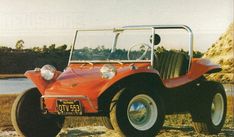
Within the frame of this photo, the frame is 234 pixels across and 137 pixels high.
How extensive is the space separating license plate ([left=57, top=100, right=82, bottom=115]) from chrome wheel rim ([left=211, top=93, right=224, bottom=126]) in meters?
1.93

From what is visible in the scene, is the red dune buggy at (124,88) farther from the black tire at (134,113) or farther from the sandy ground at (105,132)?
the sandy ground at (105,132)

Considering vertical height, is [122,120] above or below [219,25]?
below

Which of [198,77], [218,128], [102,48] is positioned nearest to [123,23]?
[102,48]

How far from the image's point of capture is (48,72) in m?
7.66

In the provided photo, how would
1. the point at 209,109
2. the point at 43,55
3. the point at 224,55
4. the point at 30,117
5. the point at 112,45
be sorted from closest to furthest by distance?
the point at 30,117
the point at 209,109
the point at 112,45
the point at 224,55
the point at 43,55

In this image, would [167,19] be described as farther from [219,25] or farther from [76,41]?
[76,41]

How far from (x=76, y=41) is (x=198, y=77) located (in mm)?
1629

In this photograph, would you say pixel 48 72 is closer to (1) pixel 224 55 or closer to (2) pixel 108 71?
(2) pixel 108 71

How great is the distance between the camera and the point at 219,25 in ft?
26.5

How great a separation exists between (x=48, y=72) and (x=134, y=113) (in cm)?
127

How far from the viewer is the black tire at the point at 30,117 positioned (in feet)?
24.8

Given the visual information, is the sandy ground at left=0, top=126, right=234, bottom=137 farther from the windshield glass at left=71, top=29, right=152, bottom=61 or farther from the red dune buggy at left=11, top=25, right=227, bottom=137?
the windshield glass at left=71, top=29, right=152, bottom=61

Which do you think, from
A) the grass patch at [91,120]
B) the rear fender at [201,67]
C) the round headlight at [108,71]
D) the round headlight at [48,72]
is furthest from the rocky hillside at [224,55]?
the round headlight at [48,72]

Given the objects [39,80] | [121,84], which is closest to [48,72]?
[39,80]
